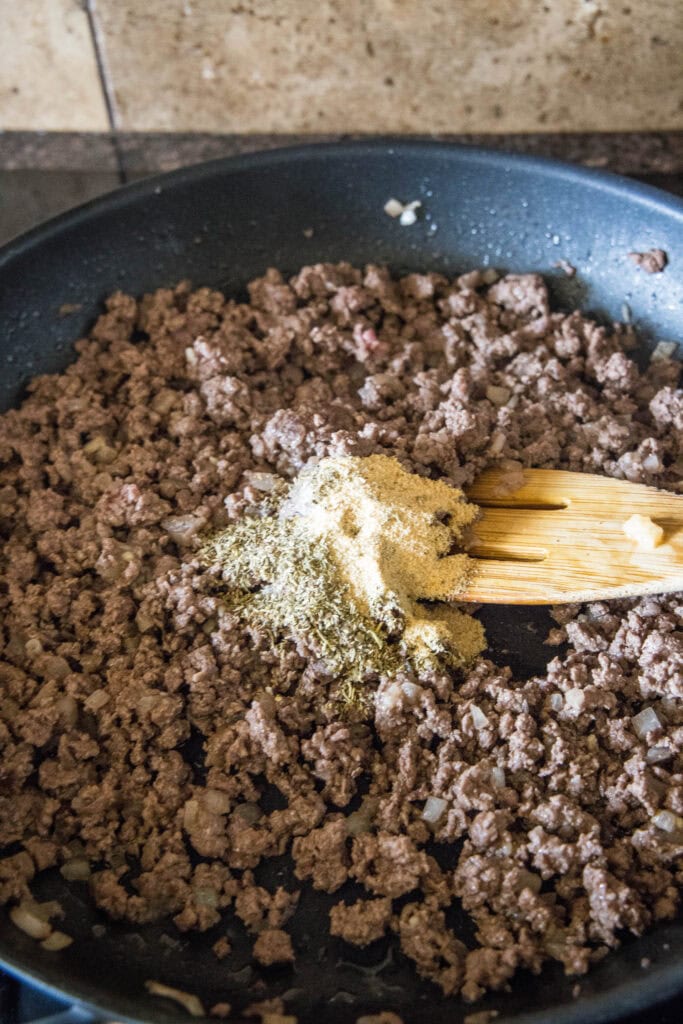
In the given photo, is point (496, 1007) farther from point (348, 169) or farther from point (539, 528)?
point (348, 169)

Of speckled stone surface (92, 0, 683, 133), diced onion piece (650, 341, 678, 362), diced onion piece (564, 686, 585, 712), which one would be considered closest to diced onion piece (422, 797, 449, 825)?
diced onion piece (564, 686, 585, 712)

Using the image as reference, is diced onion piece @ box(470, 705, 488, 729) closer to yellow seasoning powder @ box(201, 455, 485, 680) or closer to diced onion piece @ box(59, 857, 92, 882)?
yellow seasoning powder @ box(201, 455, 485, 680)

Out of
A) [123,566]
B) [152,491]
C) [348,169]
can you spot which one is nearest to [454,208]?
[348,169]

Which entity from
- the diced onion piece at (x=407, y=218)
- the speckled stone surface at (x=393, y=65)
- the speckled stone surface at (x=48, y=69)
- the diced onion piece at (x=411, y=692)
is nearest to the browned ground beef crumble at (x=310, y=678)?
the diced onion piece at (x=411, y=692)

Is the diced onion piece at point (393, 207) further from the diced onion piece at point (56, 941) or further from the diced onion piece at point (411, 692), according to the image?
the diced onion piece at point (56, 941)

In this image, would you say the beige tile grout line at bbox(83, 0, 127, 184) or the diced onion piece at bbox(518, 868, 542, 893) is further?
the beige tile grout line at bbox(83, 0, 127, 184)

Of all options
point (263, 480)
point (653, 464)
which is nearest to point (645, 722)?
point (653, 464)

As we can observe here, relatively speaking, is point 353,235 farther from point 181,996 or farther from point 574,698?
point 181,996
